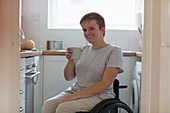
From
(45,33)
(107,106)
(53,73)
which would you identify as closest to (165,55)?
(107,106)

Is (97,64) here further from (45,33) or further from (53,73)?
(45,33)

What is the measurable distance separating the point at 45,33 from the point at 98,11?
2.47 ft

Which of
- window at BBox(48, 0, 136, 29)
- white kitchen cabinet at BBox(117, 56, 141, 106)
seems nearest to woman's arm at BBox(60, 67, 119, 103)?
white kitchen cabinet at BBox(117, 56, 141, 106)

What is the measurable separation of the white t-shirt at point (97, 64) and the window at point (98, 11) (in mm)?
1743

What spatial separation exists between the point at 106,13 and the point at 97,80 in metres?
1.94

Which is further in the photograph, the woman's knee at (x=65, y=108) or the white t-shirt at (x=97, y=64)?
the white t-shirt at (x=97, y=64)

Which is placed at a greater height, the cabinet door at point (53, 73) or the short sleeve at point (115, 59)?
the short sleeve at point (115, 59)

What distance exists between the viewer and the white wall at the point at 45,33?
3.15 metres

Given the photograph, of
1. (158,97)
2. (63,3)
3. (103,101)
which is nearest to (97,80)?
(103,101)

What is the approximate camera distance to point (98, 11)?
3.33m

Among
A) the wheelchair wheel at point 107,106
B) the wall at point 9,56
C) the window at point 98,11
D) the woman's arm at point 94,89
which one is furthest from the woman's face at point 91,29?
the window at point 98,11

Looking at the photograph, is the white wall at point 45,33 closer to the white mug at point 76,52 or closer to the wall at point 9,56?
the white mug at point 76,52

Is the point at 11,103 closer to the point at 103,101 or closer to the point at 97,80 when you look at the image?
the point at 103,101

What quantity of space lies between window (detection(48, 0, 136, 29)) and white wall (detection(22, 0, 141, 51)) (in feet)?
0.54
